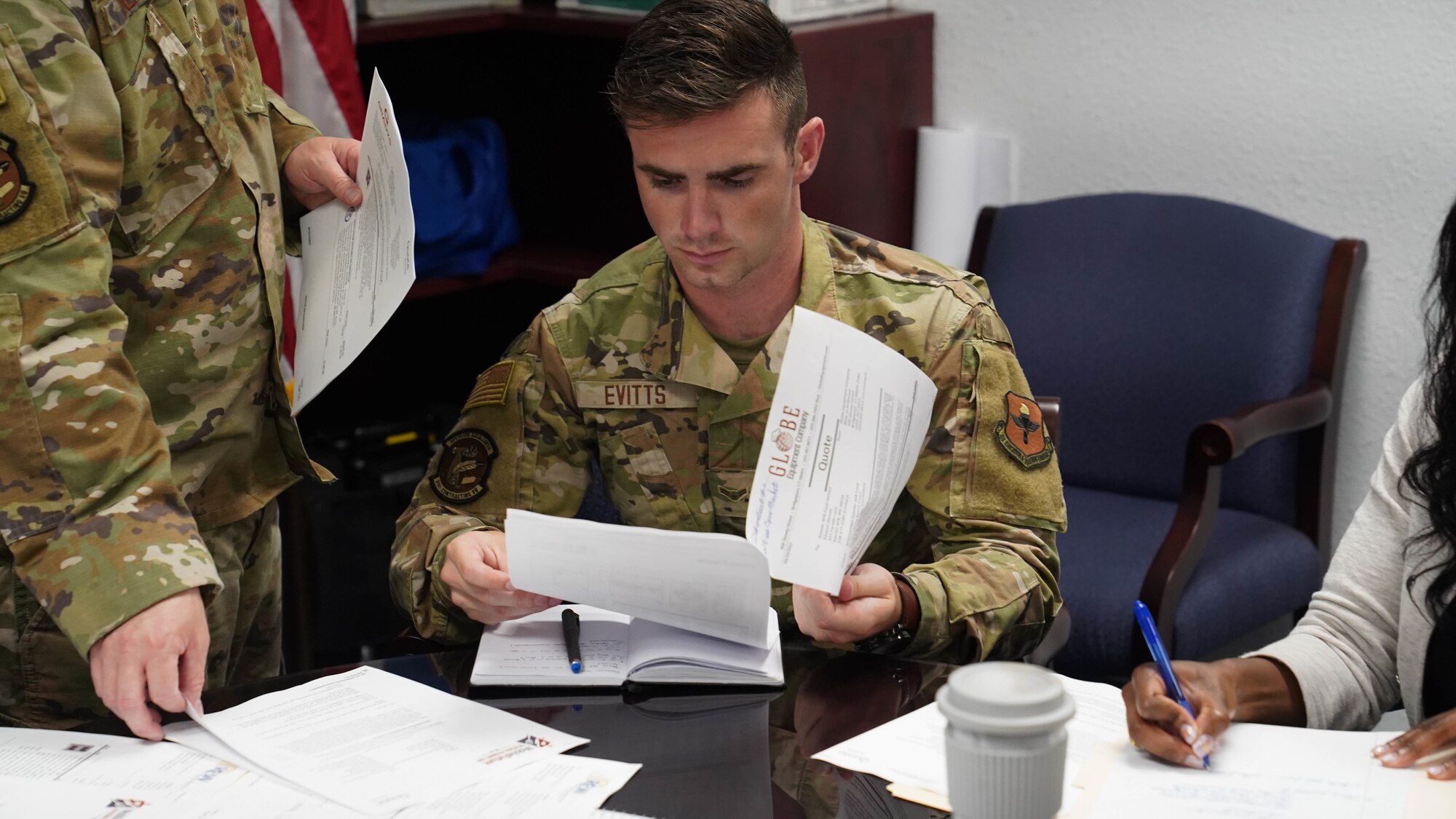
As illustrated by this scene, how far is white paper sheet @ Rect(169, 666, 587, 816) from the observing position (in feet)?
4.06

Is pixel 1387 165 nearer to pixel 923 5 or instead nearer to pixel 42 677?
pixel 923 5

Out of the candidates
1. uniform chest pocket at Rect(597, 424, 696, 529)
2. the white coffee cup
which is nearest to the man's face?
uniform chest pocket at Rect(597, 424, 696, 529)

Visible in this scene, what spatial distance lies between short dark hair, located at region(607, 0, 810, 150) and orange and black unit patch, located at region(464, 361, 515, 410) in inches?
13.6

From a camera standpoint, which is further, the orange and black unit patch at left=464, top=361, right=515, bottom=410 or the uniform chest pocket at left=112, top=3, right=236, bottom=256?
the orange and black unit patch at left=464, top=361, right=515, bottom=410

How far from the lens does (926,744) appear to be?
4.28 feet

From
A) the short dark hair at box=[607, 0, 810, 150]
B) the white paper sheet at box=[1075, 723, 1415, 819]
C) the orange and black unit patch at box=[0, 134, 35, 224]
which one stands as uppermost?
the short dark hair at box=[607, 0, 810, 150]

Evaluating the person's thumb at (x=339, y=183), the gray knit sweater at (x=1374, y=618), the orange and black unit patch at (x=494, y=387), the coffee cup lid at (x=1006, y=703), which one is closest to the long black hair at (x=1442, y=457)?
the gray knit sweater at (x=1374, y=618)

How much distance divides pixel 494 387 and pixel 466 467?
10 centimetres

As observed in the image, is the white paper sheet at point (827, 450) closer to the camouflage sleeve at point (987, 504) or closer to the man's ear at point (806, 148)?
the camouflage sleeve at point (987, 504)

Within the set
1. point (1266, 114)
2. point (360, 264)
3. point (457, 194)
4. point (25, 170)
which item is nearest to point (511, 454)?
point (360, 264)

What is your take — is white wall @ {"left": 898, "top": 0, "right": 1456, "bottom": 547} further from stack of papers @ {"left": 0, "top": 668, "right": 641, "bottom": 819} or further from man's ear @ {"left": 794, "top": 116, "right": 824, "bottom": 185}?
stack of papers @ {"left": 0, "top": 668, "right": 641, "bottom": 819}

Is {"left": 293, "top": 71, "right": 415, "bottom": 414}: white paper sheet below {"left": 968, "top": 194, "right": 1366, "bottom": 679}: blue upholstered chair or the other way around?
the other way around

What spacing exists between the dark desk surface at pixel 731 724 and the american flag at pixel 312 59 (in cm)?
155

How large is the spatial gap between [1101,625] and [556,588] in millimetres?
1270
